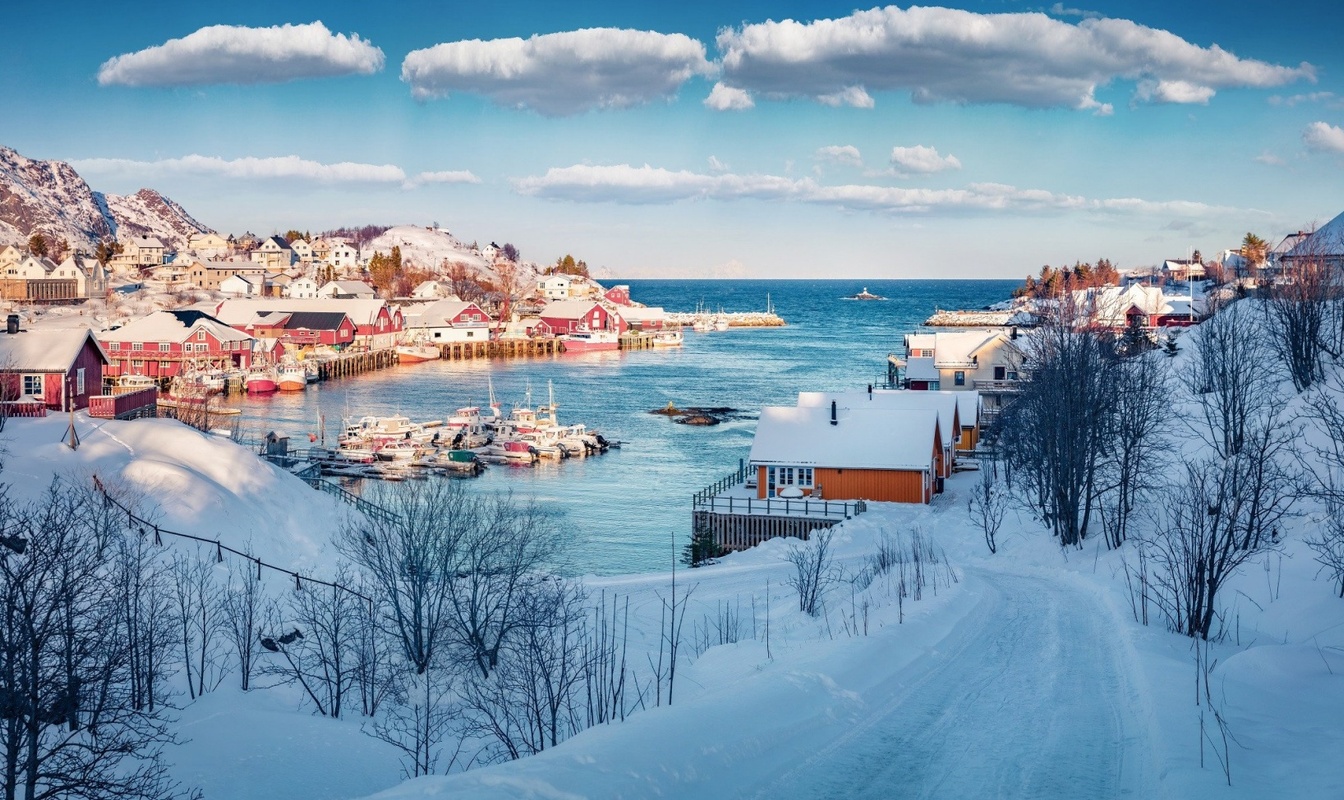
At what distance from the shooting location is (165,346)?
67812mm

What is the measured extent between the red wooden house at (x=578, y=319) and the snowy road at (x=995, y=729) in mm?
96835

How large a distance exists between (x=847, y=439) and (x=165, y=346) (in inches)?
2035

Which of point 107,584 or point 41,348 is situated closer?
point 107,584

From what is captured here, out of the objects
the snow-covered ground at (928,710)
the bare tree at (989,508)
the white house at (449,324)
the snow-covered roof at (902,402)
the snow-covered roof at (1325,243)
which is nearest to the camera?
the snow-covered ground at (928,710)

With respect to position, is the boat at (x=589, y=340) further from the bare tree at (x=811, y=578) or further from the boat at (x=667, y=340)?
the bare tree at (x=811, y=578)

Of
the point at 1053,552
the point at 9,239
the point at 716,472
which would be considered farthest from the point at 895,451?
the point at 9,239

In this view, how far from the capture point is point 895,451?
30.6 meters

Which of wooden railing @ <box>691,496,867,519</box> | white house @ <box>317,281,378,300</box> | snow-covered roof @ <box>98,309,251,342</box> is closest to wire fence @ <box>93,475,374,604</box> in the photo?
wooden railing @ <box>691,496,867,519</box>

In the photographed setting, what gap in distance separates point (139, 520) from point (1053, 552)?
17.3m

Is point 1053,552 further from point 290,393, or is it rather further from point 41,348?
point 290,393

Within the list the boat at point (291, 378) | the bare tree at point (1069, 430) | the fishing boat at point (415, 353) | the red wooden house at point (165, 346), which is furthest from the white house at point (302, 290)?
the bare tree at point (1069, 430)

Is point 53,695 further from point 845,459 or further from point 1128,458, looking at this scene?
point 845,459

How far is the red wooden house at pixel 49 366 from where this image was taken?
30.3 m

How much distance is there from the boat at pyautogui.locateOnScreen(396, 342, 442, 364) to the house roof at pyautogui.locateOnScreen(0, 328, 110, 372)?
58456mm
